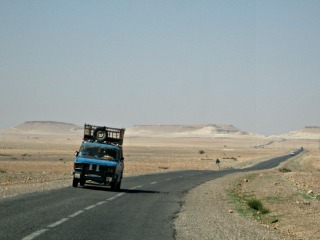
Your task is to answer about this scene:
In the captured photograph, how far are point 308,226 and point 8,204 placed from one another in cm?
933

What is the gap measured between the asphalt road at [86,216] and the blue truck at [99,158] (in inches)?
81.9

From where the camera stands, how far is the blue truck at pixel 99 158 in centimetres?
2831

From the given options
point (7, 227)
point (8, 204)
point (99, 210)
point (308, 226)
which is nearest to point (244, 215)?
point (308, 226)

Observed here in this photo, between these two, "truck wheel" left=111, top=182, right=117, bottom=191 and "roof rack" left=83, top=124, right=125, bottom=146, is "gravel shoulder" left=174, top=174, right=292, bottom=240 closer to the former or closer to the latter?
"truck wheel" left=111, top=182, right=117, bottom=191

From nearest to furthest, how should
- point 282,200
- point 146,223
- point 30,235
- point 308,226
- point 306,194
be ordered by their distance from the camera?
1. point 30,235
2. point 146,223
3. point 308,226
4. point 282,200
5. point 306,194

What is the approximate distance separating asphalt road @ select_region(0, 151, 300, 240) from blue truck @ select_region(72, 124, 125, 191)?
81.9 inches

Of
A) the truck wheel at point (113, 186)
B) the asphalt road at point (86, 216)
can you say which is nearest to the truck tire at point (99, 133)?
the truck wheel at point (113, 186)

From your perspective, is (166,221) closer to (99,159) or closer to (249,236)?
(249,236)

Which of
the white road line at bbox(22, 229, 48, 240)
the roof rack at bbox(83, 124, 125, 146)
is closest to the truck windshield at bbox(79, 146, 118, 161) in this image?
the roof rack at bbox(83, 124, 125, 146)

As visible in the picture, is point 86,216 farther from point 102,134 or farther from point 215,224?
point 102,134

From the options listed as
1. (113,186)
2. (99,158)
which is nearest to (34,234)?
(99,158)

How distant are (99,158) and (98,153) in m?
0.46

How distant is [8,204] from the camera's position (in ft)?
65.6

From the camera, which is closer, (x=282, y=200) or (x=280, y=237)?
(x=280, y=237)
